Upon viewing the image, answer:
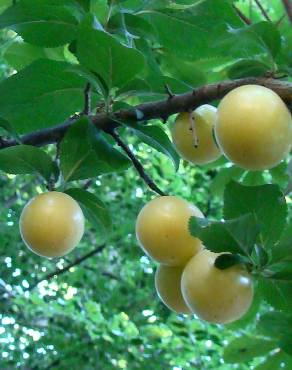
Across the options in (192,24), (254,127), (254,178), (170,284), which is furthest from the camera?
(254,178)

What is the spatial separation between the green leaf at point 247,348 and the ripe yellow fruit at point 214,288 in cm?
92

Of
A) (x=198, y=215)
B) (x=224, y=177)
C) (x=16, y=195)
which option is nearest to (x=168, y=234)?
(x=198, y=215)

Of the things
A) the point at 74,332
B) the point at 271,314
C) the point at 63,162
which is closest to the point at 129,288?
the point at 74,332

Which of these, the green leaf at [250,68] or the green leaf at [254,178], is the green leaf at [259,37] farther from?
the green leaf at [254,178]

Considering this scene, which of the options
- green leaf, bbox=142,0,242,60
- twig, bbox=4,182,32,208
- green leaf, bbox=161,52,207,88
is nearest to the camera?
green leaf, bbox=142,0,242,60

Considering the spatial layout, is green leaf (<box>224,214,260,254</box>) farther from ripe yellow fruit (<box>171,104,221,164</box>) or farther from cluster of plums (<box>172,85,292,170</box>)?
ripe yellow fruit (<box>171,104,221,164</box>)

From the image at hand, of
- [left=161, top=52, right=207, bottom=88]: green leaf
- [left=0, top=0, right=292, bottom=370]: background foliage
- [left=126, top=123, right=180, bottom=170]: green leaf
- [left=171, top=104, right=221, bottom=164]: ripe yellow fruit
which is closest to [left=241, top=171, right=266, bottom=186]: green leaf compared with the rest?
[left=0, top=0, right=292, bottom=370]: background foliage

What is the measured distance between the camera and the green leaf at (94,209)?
1371 millimetres

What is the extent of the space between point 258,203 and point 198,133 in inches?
11.4

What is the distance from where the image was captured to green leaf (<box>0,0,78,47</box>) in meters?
1.27

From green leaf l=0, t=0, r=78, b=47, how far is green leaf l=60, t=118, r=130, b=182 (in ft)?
0.76

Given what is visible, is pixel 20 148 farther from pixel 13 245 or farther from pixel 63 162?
pixel 13 245

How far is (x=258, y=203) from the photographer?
110 centimetres

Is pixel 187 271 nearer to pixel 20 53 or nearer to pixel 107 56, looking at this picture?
pixel 107 56
